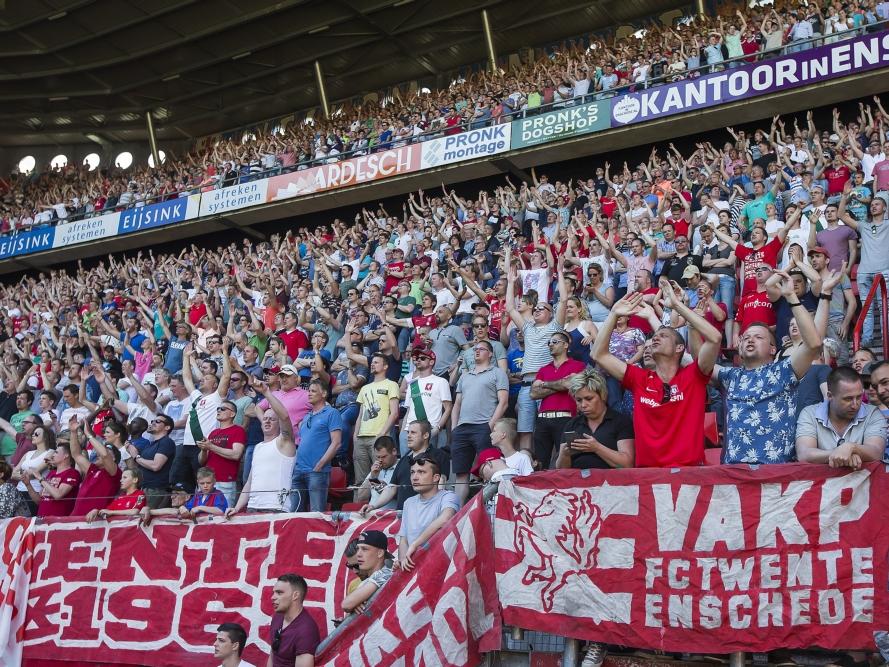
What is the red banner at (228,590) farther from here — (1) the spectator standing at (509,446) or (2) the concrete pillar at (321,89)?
(2) the concrete pillar at (321,89)

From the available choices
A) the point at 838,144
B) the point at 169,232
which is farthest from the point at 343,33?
the point at 838,144

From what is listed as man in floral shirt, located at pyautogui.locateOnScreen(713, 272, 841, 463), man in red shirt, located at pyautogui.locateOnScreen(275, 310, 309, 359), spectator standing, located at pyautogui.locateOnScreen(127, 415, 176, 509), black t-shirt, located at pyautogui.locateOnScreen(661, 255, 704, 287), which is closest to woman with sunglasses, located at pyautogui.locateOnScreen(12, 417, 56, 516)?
spectator standing, located at pyautogui.locateOnScreen(127, 415, 176, 509)

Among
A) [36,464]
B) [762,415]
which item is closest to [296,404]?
[36,464]

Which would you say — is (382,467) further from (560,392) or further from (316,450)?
(560,392)

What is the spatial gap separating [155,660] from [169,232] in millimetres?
19181

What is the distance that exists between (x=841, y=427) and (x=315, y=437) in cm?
471

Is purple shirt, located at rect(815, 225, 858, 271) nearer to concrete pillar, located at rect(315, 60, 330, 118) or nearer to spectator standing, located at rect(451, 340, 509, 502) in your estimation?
spectator standing, located at rect(451, 340, 509, 502)

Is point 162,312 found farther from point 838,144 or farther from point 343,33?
point 343,33

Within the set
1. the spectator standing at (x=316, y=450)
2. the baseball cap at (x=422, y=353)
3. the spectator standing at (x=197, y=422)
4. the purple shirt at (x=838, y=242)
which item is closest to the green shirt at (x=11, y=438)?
the spectator standing at (x=197, y=422)

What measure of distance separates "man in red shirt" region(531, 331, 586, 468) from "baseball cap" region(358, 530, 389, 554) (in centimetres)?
161

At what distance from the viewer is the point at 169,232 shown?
24703mm

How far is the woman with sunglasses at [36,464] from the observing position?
9727 mm

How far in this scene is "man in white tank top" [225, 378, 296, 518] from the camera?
296 inches

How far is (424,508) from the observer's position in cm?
589
